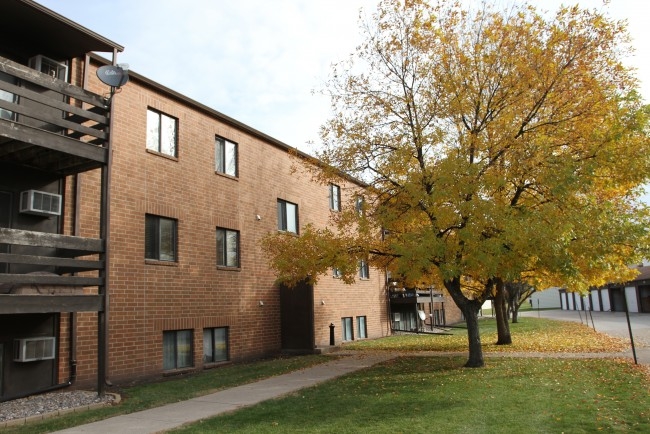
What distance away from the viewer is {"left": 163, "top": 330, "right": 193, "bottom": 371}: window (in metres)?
14.2

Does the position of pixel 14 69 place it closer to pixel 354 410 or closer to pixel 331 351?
pixel 354 410

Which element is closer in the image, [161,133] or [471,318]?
[471,318]

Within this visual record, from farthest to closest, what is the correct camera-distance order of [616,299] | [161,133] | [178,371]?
[616,299]
[161,133]
[178,371]

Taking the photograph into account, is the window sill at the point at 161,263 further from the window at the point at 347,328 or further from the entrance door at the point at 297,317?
the window at the point at 347,328

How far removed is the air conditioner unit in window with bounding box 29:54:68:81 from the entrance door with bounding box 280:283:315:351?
1041 cm

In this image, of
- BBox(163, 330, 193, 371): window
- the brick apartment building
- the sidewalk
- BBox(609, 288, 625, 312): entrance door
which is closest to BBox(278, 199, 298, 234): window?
the brick apartment building

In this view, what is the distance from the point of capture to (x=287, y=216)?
20609mm

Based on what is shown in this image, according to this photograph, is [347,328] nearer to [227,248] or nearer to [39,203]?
[227,248]

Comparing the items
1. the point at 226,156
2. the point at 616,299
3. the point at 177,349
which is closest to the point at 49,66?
the point at 226,156

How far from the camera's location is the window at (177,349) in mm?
14157

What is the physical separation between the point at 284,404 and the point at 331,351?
9976mm

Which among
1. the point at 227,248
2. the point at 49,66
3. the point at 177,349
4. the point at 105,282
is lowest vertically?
the point at 177,349

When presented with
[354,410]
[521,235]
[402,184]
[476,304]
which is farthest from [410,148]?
[354,410]

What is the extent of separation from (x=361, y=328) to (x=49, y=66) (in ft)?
59.0
